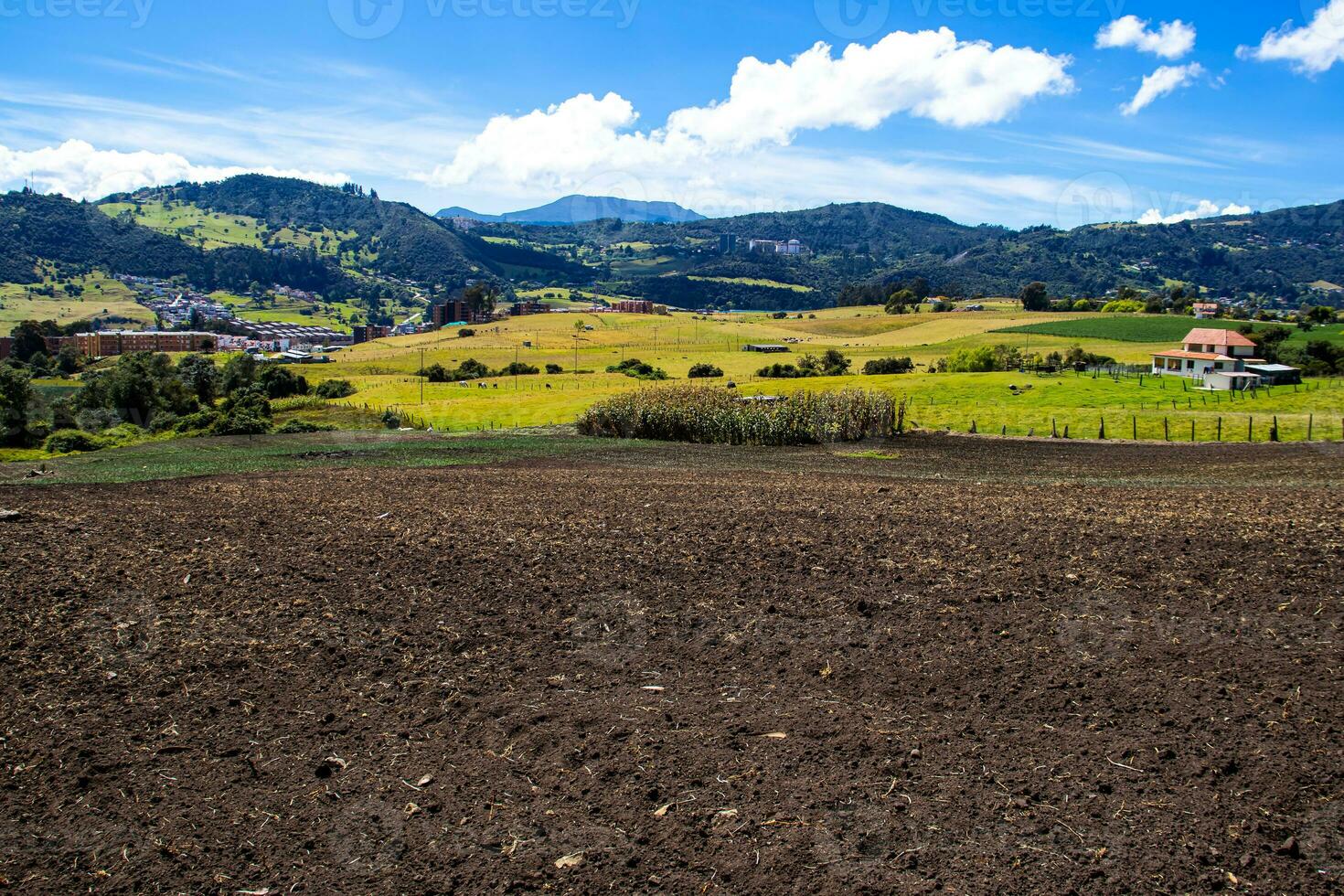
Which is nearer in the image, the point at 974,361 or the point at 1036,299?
the point at 974,361

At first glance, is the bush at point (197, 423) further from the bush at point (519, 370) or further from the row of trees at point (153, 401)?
the bush at point (519, 370)

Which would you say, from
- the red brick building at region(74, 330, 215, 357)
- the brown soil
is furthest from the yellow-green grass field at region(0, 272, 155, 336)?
the brown soil

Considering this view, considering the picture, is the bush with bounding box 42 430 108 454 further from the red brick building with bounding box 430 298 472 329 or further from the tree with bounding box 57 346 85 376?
the red brick building with bounding box 430 298 472 329

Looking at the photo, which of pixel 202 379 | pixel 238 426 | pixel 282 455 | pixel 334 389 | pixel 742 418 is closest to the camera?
pixel 282 455

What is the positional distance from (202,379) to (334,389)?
1026 centimetres

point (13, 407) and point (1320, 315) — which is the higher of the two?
point (1320, 315)

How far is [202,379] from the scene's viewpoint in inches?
2761

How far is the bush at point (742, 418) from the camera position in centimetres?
3994

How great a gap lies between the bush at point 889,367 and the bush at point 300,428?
153 ft

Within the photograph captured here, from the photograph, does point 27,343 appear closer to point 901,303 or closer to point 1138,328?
point 901,303

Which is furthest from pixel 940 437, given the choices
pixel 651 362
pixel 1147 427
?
pixel 651 362

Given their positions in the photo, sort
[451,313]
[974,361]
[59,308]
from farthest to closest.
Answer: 1. [59,308]
2. [451,313]
3. [974,361]

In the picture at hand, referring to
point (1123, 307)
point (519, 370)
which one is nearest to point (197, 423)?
point (519, 370)

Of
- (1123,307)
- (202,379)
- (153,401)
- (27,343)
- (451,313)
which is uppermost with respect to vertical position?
(1123,307)
